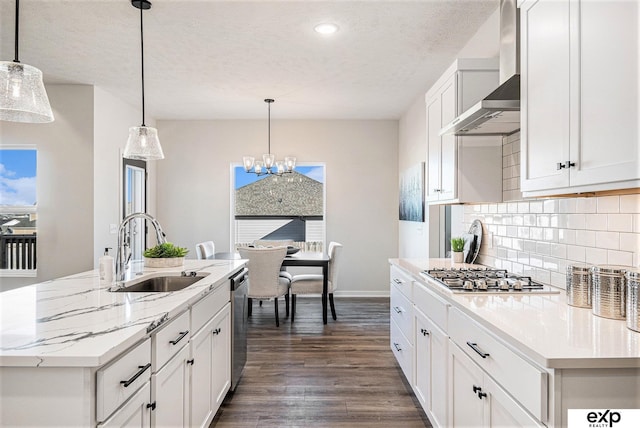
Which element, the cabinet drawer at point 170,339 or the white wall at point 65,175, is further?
the white wall at point 65,175

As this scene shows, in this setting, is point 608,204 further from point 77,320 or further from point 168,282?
point 168,282

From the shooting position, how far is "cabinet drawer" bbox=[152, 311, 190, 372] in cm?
154

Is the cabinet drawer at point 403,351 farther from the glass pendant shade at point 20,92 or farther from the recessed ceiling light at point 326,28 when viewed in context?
the glass pendant shade at point 20,92

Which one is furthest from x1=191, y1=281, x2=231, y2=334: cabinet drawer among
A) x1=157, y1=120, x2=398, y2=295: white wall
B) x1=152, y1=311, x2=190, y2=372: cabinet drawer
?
x1=157, y1=120, x2=398, y2=295: white wall

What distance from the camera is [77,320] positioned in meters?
1.44

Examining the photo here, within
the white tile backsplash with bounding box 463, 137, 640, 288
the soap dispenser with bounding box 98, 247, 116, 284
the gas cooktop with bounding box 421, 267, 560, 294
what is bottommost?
the gas cooktop with bounding box 421, 267, 560, 294

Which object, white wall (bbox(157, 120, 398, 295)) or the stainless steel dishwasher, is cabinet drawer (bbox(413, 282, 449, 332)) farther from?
white wall (bbox(157, 120, 398, 295))

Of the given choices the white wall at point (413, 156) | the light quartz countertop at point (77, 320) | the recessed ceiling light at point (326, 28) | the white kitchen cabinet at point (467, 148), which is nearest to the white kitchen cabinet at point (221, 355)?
the light quartz countertop at point (77, 320)

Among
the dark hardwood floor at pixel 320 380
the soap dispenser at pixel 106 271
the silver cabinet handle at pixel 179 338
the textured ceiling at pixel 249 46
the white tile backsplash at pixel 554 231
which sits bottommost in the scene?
the dark hardwood floor at pixel 320 380

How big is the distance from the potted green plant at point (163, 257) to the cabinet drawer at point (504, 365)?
1884 mm

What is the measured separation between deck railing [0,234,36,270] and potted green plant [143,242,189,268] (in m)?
2.87

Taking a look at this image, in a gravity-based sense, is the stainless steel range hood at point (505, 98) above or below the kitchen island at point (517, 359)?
above

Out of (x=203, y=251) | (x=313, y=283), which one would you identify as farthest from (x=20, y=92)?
(x=313, y=283)

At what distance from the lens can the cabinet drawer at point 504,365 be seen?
1.15 m
